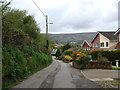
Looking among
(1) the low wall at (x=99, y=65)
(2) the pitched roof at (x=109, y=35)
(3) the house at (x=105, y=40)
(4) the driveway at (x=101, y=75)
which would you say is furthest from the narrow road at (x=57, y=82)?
(2) the pitched roof at (x=109, y=35)

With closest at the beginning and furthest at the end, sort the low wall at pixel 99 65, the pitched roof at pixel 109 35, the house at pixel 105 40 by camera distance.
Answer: the low wall at pixel 99 65
the house at pixel 105 40
the pitched roof at pixel 109 35

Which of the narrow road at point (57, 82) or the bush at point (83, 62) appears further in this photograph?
the bush at point (83, 62)

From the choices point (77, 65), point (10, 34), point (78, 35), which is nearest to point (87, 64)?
point (77, 65)

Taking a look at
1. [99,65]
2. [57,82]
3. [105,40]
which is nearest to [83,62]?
[99,65]

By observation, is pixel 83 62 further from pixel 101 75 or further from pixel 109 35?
pixel 109 35

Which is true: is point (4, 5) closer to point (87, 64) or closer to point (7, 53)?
point (7, 53)

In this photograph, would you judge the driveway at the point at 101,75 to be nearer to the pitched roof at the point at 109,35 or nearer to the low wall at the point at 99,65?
the low wall at the point at 99,65

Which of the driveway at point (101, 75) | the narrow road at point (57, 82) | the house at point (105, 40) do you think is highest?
the house at point (105, 40)

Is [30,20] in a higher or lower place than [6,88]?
higher

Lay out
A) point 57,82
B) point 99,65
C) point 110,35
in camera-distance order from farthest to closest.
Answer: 1. point 110,35
2. point 99,65
3. point 57,82

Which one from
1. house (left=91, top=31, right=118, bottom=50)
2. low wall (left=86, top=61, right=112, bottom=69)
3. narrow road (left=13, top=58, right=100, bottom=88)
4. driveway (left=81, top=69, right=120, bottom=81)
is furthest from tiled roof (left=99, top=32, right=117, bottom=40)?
narrow road (left=13, top=58, right=100, bottom=88)

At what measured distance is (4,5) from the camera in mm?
12242

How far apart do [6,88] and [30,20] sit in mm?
18687

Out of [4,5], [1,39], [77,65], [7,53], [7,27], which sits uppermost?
[4,5]
